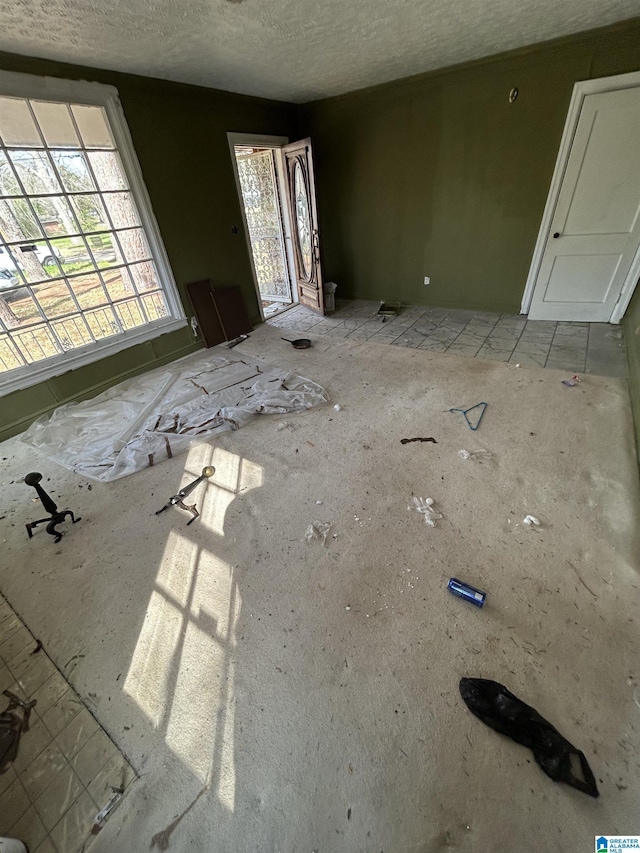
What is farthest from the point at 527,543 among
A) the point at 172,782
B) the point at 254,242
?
the point at 254,242

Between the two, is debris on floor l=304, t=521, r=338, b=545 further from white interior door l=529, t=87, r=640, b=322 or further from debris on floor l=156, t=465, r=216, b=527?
white interior door l=529, t=87, r=640, b=322

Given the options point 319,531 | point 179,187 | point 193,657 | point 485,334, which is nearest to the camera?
point 193,657

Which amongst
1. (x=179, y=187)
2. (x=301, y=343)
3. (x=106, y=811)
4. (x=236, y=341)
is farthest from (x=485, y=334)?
(x=106, y=811)

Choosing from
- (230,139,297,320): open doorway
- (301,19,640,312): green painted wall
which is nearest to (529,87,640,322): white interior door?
(301,19,640,312): green painted wall

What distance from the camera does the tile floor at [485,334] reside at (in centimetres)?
331

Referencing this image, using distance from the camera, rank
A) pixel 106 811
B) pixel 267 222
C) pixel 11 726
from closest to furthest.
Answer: pixel 106 811, pixel 11 726, pixel 267 222

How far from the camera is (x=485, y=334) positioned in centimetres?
397

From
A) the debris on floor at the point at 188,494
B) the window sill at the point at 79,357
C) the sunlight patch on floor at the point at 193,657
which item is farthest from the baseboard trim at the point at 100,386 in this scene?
the sunlight patch on floor at the point at 193,657

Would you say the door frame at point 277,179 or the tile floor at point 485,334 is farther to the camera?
the door frame at point 277,179

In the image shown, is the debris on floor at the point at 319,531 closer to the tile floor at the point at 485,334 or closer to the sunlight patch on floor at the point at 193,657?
the sunlight patch on floor at the point at 193,657

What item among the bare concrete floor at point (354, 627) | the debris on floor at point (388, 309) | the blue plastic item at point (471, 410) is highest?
the debris on floor at point (388, 309)

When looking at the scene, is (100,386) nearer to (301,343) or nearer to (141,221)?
(141,221)

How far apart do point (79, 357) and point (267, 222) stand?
363 centimetres

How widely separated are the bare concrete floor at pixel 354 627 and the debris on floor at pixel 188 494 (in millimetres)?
82
